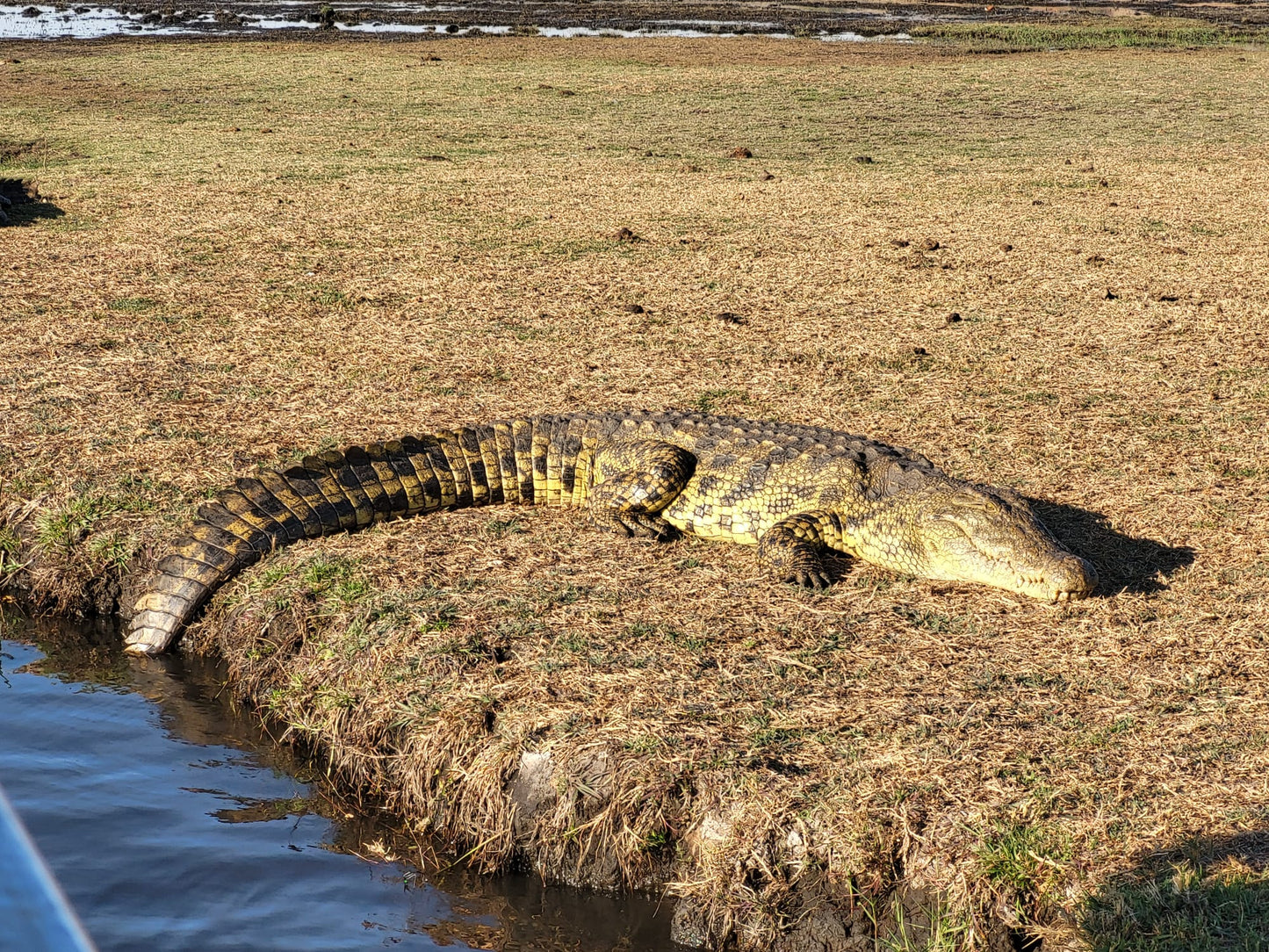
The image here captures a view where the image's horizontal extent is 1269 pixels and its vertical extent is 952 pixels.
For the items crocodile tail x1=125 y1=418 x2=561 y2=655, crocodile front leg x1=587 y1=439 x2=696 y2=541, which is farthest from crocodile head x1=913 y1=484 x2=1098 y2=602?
crocodile tail x1=125 y1=418 x2=561 y2=655

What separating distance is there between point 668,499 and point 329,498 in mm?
1505

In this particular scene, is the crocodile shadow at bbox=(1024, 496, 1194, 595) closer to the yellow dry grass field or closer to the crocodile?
the yellow dry grass field

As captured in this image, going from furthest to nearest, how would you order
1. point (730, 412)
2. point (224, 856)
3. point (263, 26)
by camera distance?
1. point (263, 26)
2. point (730, 412)
3. point (224, 856)

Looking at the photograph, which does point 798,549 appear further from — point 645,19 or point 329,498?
point 645,19

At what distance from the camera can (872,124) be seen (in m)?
16.8

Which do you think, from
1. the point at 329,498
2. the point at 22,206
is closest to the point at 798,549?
the point at 329,498

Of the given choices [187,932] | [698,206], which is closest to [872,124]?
[698,206]

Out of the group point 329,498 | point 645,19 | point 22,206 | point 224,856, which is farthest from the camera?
point 645,19

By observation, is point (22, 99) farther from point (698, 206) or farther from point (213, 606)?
point (213, 606)

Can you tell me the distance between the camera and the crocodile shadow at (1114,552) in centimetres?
519

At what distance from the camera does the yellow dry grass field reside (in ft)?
12.3

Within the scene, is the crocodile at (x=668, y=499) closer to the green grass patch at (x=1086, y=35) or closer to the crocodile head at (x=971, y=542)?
the crocodile head at (x=971, y=542)

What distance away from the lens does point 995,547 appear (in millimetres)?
5129

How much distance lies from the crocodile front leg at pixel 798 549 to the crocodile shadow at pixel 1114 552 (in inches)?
40.0
